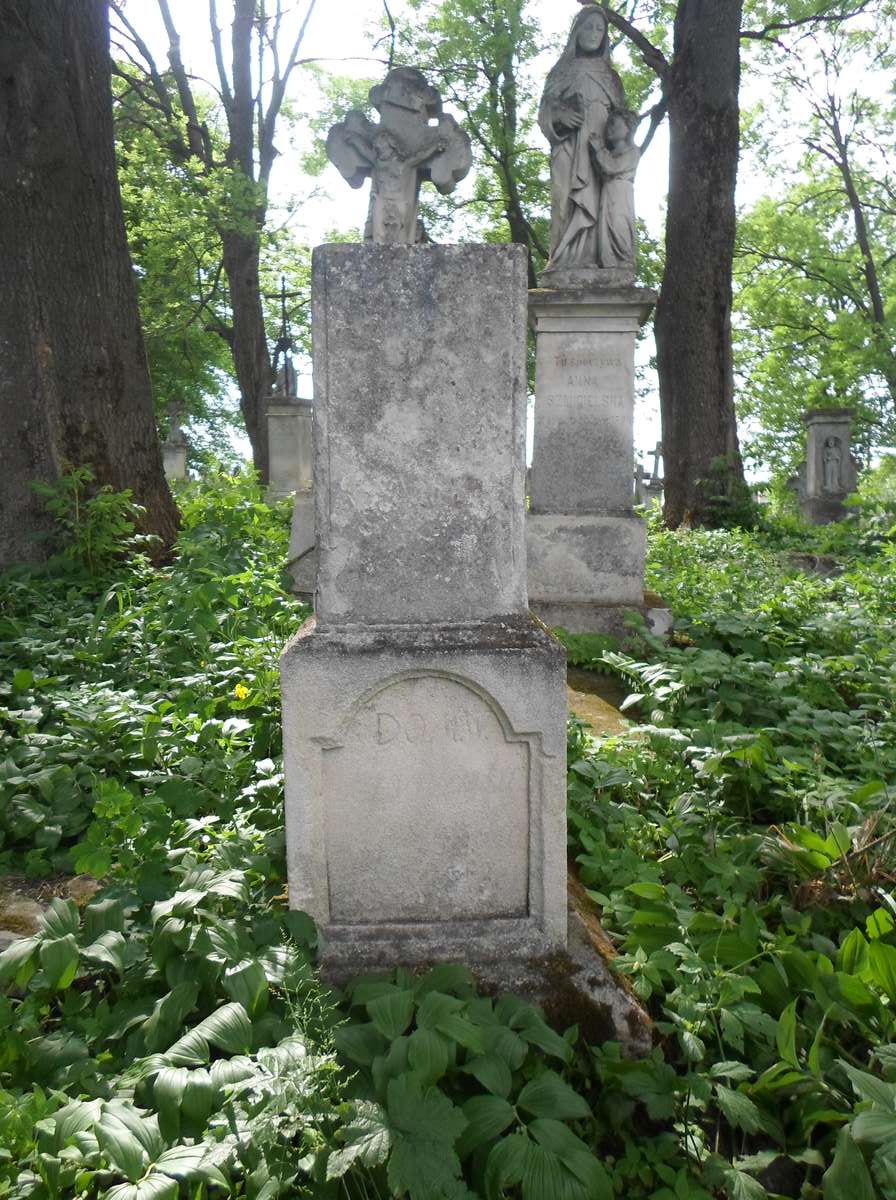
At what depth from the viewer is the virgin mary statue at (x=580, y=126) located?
647 cm

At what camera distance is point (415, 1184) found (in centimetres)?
158

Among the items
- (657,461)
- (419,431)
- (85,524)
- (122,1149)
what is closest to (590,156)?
(85,524)

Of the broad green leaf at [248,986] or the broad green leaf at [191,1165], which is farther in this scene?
the broad green leaf at [248,986]

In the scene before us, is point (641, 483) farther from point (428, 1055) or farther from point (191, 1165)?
point (191, 1165)

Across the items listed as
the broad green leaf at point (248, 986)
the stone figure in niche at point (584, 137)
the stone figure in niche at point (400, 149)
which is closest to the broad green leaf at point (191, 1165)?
the broad green leaf at point (248, 986)

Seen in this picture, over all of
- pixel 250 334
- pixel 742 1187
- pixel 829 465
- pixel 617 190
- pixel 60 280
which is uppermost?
pixel 250 334

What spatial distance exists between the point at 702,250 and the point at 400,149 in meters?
8.39

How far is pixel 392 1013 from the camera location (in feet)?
6.52

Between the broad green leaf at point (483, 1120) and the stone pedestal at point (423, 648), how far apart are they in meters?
0.61

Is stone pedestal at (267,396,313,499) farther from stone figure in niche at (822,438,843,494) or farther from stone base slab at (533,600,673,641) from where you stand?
stone figure in niche at (822,438,843,494)

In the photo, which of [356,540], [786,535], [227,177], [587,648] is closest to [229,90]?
[227,177]

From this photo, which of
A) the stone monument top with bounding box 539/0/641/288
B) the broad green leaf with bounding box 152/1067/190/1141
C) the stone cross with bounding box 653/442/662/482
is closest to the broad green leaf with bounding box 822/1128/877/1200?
the broad green leaf with bounding box 152/1067/190/1141

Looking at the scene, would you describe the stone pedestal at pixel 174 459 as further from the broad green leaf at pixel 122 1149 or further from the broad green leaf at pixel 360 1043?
the broad green leaf at pixel 122 1149

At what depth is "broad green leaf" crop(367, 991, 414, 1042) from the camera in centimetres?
194
